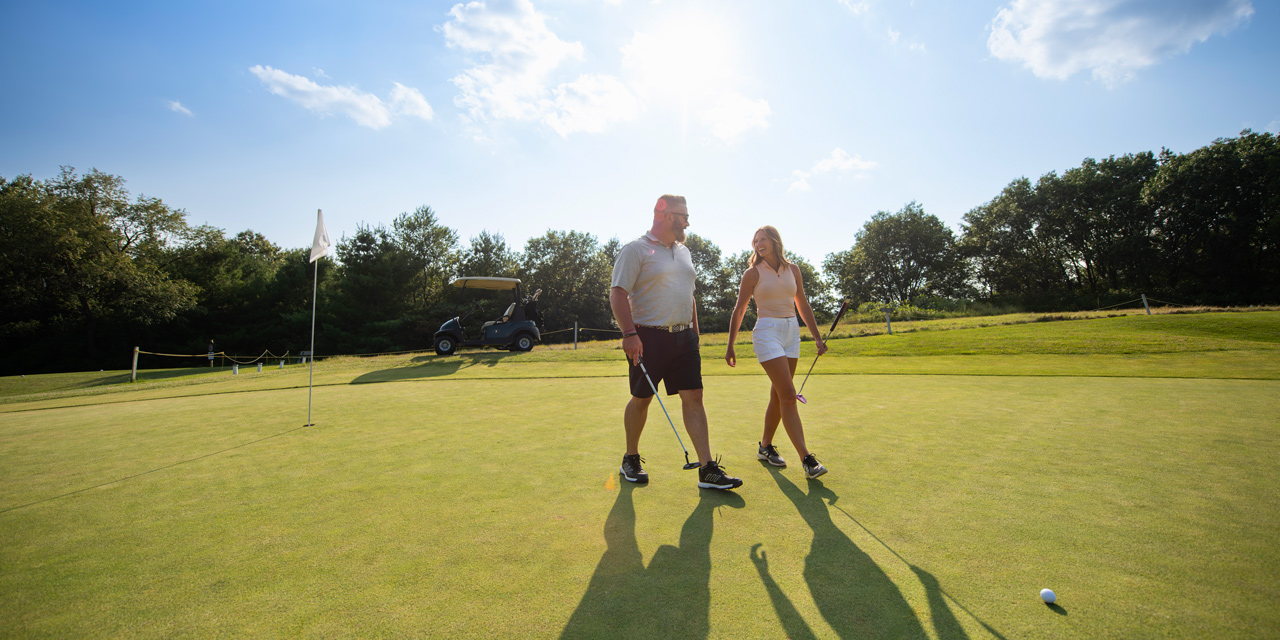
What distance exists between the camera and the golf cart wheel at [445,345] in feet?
61.4

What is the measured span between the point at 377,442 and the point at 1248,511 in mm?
6151

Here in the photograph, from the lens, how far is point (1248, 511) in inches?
103

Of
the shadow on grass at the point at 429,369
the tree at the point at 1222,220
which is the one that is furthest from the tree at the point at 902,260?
the shadow on grass at the point at 429,369

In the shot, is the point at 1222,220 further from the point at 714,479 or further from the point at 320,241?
the point at 320,241

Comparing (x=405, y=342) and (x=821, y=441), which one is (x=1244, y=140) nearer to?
(x=821, y=441)

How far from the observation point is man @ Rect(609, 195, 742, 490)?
373 centimetres

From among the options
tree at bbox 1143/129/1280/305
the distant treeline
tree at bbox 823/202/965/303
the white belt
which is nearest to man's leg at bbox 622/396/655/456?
the white belt

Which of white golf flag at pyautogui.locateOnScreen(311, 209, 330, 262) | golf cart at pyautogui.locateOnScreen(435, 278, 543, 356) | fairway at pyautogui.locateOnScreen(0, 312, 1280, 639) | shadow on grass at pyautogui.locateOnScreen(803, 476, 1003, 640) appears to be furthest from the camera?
golf cart at pyautogui.locateOnScreen(435, 278, 543, 356)

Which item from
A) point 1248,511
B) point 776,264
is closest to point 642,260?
point 776,264

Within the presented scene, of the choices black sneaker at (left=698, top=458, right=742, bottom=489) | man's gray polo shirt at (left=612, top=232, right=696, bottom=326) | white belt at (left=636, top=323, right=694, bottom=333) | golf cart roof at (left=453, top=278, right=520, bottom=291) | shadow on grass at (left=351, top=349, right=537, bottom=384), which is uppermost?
golf cart roof at (left=453, top=278, right=520, bottom=291)

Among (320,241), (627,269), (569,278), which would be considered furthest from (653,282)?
(569,278)

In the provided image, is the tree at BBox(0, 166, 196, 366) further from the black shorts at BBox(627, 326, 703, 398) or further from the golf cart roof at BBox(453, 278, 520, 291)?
the black shorts at BBox(627, 326, 703, 398)

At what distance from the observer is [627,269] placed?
12.3 feet

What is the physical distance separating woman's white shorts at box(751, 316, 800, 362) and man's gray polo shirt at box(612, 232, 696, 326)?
0.65 m
